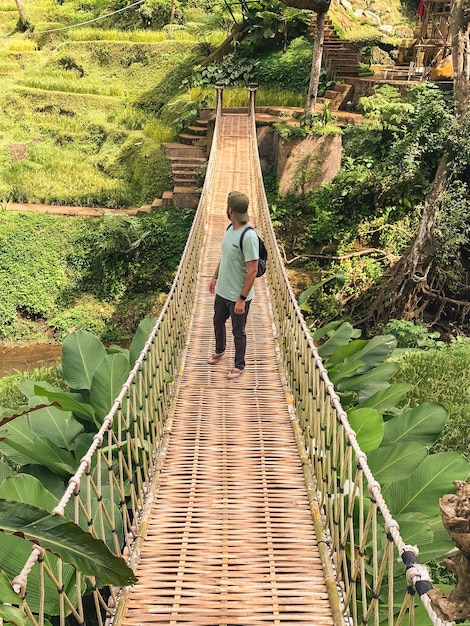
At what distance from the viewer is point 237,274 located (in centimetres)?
324

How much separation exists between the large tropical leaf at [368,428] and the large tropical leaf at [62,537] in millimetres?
1930

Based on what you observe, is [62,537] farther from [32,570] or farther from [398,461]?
[398,461]

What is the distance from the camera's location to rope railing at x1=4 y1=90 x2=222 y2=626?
1.73 metres

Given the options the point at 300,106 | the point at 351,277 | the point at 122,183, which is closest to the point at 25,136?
the point at 122,183

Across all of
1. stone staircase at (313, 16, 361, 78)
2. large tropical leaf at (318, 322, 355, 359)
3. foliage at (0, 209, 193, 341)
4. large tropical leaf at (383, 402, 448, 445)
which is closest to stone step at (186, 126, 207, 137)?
foliage at (0, 209, 193, 341)

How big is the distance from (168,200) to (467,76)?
5.06 m

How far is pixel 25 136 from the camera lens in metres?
12.6

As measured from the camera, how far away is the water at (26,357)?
26.1 ft

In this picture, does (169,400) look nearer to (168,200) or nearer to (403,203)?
(403,203)

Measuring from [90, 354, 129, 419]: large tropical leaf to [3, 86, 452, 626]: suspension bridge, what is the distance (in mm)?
280

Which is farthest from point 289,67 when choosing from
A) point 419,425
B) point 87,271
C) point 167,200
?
point 419,425

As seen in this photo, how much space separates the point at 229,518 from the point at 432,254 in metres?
5.91

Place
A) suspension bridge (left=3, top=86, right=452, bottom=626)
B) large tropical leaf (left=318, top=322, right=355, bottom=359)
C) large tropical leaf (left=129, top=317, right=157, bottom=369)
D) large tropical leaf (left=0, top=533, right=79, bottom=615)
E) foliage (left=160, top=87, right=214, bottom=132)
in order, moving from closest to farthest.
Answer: suspension bridge (left=3, top=86, right=452, bottom=626), large tropical leaf (left=0, top=533, right=79, bottom=615), large tropical leaf (left=129, top=317, right=157, bottom=369), large tropical leaf (left=318, top=322, right=355, bottom=359), foliage (left=160, top=87, right=214, bottom=132)

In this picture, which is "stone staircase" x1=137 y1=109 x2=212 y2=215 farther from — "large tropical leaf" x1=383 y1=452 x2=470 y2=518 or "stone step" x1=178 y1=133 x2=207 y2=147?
"large tropical leaf" x1=383 y1=452 x2=470 y2=518
